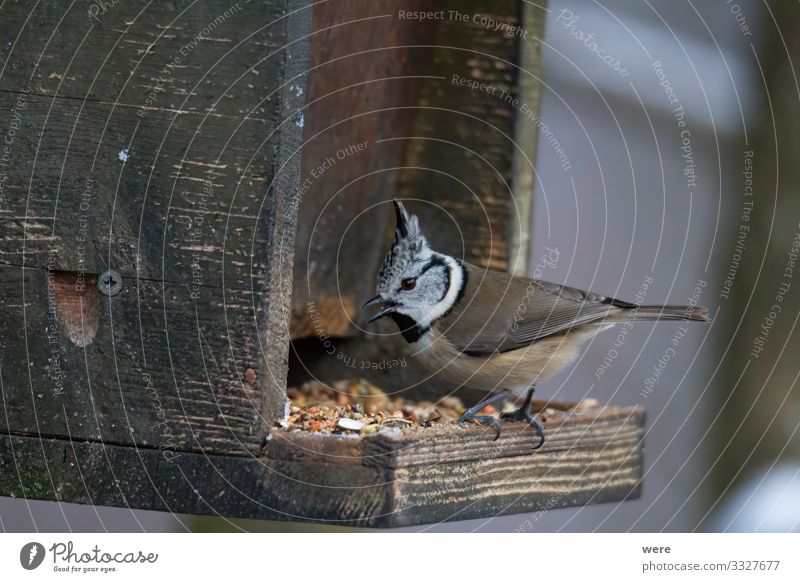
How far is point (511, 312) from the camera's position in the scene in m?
3.19

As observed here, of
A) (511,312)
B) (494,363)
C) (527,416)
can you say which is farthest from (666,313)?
(527,416)

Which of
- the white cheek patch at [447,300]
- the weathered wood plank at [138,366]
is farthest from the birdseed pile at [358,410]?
the white cheek patch at [447,300]

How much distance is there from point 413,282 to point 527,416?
1.69ft

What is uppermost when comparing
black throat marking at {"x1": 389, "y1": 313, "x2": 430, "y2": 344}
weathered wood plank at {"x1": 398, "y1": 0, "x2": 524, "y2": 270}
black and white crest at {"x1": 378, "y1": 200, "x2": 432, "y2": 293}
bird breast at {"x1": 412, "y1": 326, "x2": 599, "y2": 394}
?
weathered wood plank at {"x1": 398, "y1": 0, "x2": 524, "y2": 270}

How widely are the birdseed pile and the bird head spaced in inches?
11.5

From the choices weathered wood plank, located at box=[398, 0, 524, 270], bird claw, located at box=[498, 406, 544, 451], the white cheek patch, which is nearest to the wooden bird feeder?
bird claw, located at box=[498, 406, 544, 451]

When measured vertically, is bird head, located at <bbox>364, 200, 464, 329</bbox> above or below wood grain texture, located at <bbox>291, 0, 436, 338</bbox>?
below

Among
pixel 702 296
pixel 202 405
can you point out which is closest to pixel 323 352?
pixel 202 405

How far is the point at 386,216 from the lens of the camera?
12.3ft

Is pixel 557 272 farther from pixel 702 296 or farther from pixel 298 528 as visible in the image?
pixel 298 528

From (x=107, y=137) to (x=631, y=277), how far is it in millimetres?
3195

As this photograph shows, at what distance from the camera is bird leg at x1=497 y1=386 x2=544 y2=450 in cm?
270

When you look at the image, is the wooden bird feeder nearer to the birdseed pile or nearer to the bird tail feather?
the birdseed pile
